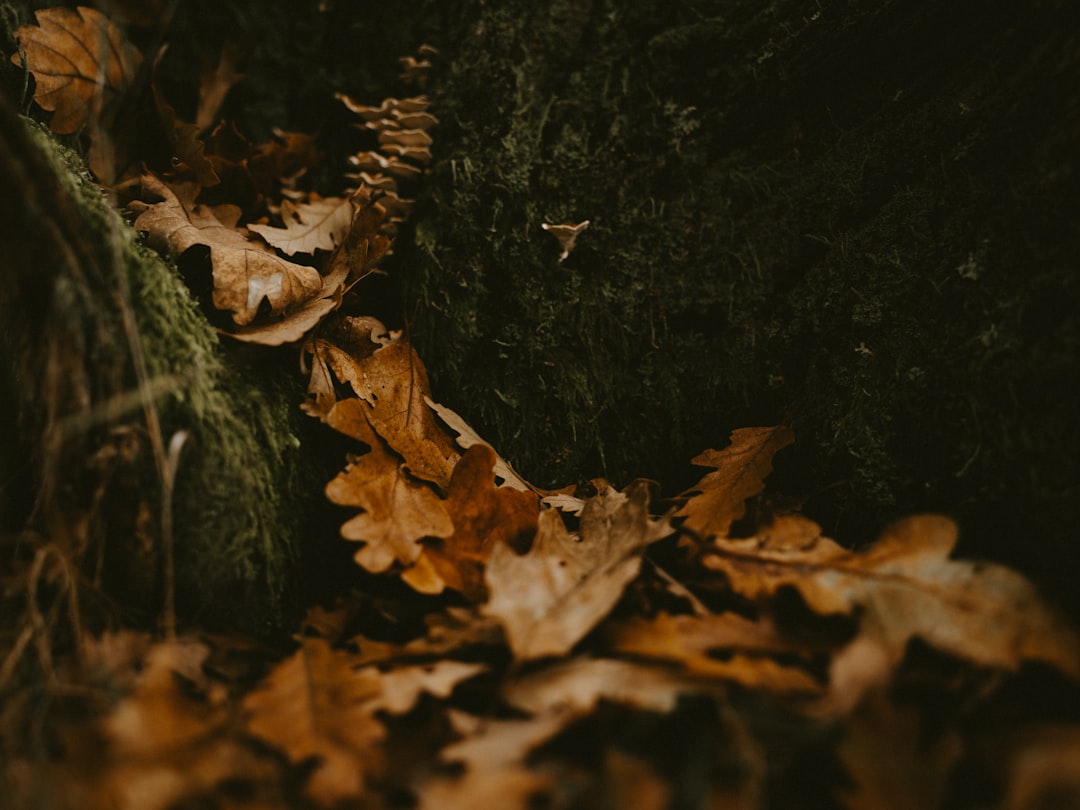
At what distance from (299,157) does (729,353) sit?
65.3 inches

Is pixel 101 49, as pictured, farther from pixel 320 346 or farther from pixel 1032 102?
pixel 1032 102

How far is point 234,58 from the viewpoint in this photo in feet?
7.20

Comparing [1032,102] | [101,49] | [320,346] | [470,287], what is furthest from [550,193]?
[101,49]

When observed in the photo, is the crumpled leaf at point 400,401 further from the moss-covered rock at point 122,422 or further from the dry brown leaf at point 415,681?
the dry brown leaf at point 415,681

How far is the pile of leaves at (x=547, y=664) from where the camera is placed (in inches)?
32.0

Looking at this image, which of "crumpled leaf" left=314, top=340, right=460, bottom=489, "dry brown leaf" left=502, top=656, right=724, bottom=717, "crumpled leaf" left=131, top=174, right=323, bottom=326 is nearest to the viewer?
"dry brown leaf" left=502, top=656, right=724, bottom=717

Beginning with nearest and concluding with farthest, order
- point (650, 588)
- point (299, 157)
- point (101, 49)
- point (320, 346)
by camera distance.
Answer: point (650, 588) < point (320, 346) < point (101, 49) < point (299, 157)

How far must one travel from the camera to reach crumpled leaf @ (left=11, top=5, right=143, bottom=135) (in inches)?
Result: 65.0

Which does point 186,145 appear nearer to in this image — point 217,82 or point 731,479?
point 217,82

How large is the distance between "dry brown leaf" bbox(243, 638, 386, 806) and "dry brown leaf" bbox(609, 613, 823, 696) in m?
0.44

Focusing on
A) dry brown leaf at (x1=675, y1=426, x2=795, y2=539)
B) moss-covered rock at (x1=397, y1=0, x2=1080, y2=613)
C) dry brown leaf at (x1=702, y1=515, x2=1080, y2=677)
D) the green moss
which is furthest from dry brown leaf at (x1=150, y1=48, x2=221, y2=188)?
dry brown leaf at (x1=702, y1=515, x2=1080, y2=677)

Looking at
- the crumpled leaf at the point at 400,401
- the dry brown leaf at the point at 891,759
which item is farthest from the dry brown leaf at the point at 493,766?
the crumpled leaf at the point at 400,401

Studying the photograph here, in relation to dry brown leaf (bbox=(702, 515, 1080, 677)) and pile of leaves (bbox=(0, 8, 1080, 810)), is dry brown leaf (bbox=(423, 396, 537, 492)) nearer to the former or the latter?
pile of leaves (bbox=(0, 8, 1080, 810))

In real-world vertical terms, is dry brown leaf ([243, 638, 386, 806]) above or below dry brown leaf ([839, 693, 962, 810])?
above
